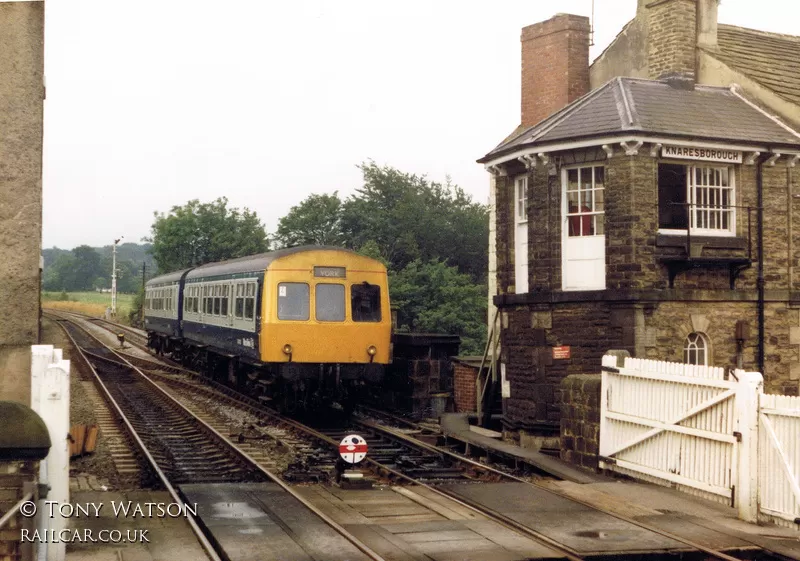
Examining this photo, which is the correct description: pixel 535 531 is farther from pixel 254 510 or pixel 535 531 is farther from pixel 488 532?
pixel 254 510

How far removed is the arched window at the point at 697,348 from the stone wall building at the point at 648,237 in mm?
16

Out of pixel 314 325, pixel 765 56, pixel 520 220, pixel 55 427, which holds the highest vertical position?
pixel 765 56

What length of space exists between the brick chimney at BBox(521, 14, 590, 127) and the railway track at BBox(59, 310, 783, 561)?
822 centimetres

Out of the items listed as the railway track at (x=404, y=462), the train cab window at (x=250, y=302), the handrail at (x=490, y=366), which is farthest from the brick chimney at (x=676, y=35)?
the train cab window at (x=250, y=302)

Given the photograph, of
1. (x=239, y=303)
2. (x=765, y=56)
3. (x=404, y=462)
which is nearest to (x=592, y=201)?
(x=404, y=462)

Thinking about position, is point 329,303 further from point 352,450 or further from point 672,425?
point 672,425

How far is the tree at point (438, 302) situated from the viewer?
44250 mm

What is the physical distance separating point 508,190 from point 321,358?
429cm

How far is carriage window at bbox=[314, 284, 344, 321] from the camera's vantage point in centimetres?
1723

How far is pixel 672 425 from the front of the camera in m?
11.0

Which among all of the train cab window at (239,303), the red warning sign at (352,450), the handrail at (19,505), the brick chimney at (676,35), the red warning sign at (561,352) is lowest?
the red warning sign at (352,450)

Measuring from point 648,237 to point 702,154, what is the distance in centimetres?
158

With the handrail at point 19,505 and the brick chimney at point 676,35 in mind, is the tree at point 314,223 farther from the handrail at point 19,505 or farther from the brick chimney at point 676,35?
the handrail at point 19,505

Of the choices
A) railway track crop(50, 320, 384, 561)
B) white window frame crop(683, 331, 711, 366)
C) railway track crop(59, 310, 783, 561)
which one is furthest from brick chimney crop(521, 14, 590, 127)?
railway track crop(50, 320, 384, 561)
